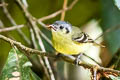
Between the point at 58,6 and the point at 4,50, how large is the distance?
598 mm

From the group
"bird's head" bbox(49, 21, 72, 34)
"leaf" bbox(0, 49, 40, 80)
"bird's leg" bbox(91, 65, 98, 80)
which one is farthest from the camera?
"bird's head" bbox(49, 21, 72, 34)

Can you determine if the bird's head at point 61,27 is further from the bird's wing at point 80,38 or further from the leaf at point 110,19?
the leaf at point 110,19

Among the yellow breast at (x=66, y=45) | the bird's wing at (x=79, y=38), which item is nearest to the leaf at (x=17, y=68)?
the yellow breast at (x=66, y=45)

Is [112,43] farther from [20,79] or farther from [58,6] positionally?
[20,79]

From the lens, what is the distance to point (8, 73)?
1.11 meters

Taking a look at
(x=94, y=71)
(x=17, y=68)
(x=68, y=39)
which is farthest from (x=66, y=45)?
(x=94, y=71)

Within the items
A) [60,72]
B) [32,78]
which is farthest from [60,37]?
[32,78]

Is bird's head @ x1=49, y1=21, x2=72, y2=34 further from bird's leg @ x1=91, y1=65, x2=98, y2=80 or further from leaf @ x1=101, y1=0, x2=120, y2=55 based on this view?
bird's leg @ x1=91, y1=65, x2=98, y2=80

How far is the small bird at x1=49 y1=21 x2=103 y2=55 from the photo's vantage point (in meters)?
1.74

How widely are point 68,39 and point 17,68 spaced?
802 millimetres

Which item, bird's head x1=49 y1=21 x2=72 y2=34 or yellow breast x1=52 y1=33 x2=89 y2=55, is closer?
yellow breast x1=52 y1=33 x2=89 y2=55

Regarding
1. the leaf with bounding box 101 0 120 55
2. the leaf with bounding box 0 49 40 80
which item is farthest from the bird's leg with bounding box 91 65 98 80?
the leaf with bounding box 101 0 120 55

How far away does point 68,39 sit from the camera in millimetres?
1904

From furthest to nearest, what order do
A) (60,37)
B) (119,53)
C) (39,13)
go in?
1. (39,13)
2. (60,37)
3. (119,53)
